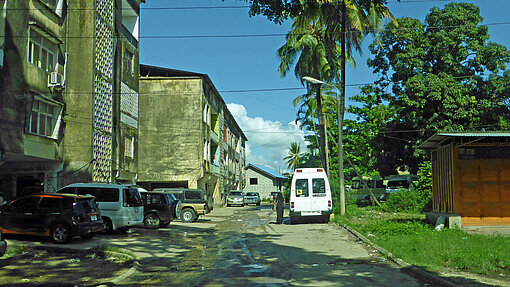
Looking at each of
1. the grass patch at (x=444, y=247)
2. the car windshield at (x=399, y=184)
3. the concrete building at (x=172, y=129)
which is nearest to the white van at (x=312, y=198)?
the grass patch at (x=444, y=247)

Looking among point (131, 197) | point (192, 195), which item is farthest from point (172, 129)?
point (131, 197)

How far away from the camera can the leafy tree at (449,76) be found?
31656 millimetres

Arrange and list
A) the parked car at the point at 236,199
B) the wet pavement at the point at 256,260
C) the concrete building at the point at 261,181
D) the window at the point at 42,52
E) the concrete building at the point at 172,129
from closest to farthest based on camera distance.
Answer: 1. the wet pavement at the point at 256,260
2. the window at the point at 42,52
3. the concrete building at the point at 172,129
4. the parked car at the point at 236,199
5. the concrete building at the point at 261,181

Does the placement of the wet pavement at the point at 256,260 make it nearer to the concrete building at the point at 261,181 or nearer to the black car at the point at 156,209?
the black car at the point at 156,209

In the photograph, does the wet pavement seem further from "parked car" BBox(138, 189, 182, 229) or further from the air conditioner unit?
the air conditioner unit

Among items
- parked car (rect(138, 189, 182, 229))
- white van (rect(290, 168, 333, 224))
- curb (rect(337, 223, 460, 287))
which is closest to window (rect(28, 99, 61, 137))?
parked car (rect(138, 189, 182, 229))

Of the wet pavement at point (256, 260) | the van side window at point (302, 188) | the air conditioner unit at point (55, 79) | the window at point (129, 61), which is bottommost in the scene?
the wet pavement at point (256, 260)

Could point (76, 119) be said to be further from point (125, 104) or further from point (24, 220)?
point (24, 220)

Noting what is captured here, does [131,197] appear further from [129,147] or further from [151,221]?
[129,147]

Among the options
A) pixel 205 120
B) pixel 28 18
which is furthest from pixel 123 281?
pixel 205 120

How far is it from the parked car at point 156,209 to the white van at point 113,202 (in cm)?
338

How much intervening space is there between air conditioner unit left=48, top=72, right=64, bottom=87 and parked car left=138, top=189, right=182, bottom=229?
6255 mm

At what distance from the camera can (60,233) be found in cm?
1445

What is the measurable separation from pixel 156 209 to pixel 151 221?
0.59 metres
